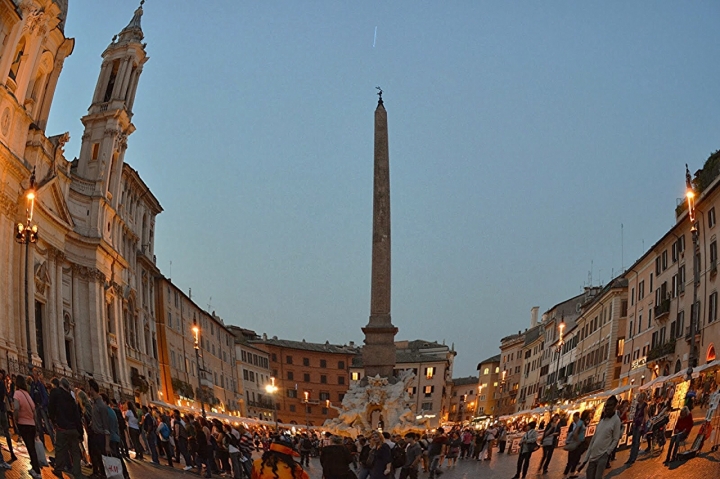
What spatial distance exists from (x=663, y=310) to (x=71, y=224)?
102 feet

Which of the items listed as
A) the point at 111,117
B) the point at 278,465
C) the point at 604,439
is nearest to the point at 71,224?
the point at 111,117

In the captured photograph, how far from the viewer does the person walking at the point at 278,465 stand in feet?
27.3

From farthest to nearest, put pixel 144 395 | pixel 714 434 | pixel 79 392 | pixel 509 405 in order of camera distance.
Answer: pixel 509 405 < pixel 144 395 < pixel 714 434 < pixel 79 392

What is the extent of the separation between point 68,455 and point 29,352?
29.2 metres

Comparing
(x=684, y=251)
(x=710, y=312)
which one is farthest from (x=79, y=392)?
(x=684, y=251)

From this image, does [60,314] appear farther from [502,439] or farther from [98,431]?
[98,431]

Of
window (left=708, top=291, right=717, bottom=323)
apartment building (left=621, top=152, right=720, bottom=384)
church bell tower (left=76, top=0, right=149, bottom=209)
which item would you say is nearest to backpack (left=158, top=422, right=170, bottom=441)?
apartment building (left=621, top=152, right=720, bottom=384)

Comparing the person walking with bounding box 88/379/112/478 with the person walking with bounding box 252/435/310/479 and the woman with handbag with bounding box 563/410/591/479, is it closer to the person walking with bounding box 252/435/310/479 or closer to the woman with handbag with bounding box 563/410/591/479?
the person walking with bounding box 252/435/310/479

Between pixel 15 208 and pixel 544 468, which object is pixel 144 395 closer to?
pixel 15 208

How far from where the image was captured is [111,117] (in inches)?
2211

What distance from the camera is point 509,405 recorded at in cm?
10344

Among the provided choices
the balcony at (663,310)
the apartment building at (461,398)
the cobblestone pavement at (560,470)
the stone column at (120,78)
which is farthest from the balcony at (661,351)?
the apartment building at (461,398)

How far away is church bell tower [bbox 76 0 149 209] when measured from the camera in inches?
2165

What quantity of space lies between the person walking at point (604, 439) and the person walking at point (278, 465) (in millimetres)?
5158
